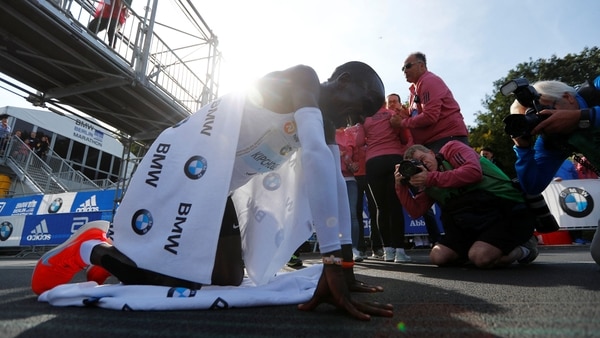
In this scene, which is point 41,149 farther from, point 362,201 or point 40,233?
point 362,201

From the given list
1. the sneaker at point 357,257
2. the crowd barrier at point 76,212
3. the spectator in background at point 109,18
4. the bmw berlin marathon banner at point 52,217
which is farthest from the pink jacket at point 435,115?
the bmw berlin marathon banner at point 52,217

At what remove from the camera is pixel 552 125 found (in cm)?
171

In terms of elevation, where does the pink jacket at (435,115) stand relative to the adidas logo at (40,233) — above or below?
above

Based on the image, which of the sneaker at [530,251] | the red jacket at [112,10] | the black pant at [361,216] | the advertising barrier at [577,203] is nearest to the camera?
the sneaker at [530,251]

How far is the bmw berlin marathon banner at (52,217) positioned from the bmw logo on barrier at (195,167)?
7.01m

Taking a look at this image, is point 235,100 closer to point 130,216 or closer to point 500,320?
point 130,216

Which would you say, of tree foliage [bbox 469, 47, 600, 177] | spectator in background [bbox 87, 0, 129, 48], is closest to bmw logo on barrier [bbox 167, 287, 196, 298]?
spectator in background [bbox 87, 0, 129, 48]

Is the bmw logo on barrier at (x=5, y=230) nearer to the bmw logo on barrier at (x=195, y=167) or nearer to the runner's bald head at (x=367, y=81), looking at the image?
the bmw logo on barrier at (x=195, y=167)

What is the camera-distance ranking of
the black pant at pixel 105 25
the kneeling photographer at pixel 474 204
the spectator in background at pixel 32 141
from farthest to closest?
the spectator in background at pixel 32 141
the black pant at pixel 105 25
the kneeling photographer at pixel 474 204

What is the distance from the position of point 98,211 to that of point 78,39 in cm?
487

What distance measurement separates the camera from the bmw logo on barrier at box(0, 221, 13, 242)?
320 inches

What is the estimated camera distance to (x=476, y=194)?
2436mm

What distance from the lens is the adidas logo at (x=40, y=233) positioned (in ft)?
25.4

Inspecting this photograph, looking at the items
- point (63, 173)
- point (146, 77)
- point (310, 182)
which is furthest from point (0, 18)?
point (63, 173)
